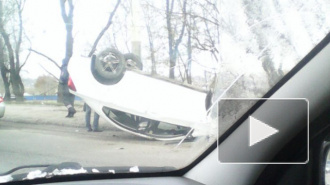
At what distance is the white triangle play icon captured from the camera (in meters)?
2.59

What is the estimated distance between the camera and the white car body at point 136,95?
10.8ft

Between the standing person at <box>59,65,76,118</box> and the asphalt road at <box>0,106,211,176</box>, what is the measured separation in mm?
148

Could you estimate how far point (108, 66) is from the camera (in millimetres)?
3285

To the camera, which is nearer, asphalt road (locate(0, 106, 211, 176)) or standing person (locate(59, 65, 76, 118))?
asphalt road (locate(0, 106, 211, 176))

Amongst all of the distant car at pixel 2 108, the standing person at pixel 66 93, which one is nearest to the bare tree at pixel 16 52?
the distant car at pixel 2 108

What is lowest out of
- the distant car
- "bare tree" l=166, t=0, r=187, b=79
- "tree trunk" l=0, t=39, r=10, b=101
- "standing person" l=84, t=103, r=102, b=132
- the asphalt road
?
the asphalt road

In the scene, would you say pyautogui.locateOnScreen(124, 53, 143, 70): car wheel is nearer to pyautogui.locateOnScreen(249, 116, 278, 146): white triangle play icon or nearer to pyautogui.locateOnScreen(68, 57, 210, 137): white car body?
pyautogui.locateOnScreen(68, 57, 210, 137): white car body

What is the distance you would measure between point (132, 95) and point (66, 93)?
0.55 meters

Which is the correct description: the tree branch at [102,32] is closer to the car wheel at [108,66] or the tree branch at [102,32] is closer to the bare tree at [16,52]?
the car wheel at [108,66]

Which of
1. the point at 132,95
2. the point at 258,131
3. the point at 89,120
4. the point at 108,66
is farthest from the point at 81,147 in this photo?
the point at 258,131

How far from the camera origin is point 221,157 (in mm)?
2777

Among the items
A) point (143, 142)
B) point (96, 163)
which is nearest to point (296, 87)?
point (143, 142)
